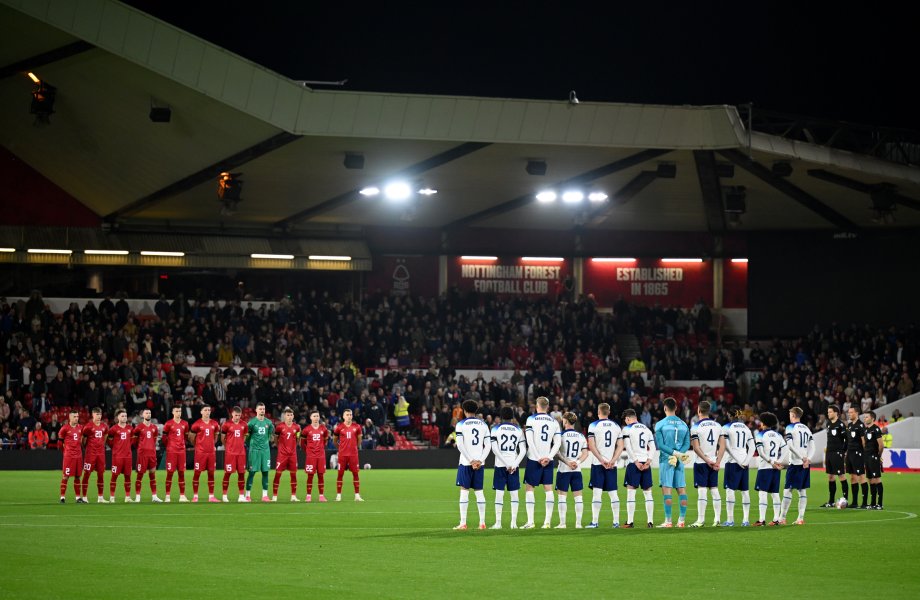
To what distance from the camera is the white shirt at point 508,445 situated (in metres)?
18.8

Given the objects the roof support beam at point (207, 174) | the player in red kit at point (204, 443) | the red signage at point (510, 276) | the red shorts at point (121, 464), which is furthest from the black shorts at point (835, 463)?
the red signage at point (510, 276)

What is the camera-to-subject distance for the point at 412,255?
50.7 m

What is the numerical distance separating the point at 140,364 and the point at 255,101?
1111 centimetres

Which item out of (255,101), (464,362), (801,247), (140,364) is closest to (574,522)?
(255,101)

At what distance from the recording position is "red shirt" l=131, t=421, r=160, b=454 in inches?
1028

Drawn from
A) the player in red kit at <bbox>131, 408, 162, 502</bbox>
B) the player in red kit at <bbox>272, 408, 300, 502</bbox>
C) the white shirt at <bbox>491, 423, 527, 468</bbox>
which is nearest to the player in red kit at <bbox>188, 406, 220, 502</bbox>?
the player in red kit at <bbox>131, 408, 162, 502</bbox>

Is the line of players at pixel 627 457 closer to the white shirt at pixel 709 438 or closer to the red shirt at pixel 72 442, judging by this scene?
the white shirt at pixel 709 438

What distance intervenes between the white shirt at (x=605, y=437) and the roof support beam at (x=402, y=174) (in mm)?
17497

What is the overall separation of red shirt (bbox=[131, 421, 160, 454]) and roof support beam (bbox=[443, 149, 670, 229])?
1823 cm

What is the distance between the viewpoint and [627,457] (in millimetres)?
20125

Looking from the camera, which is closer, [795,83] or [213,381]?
[213,381]

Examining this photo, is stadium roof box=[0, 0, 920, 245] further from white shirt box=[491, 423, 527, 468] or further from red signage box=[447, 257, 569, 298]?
white shirt box=[491, 423, 527, 468]

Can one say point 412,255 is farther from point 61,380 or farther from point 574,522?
point 574,522

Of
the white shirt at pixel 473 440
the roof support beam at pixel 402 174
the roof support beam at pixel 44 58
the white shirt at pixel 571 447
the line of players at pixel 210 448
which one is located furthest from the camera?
the roof support beam at pixel 402 174
